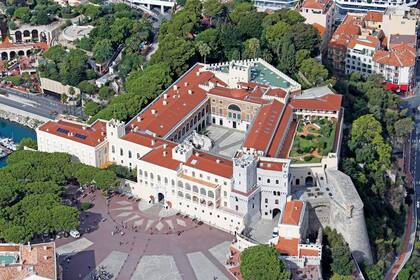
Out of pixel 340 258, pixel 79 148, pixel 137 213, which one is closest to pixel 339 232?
pixel 340 258

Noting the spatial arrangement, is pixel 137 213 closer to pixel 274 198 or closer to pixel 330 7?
pixel 274 198

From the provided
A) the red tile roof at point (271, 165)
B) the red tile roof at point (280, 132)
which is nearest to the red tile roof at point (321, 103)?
the red tile roof at point (280, 132)

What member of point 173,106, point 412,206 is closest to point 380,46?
point 412,206

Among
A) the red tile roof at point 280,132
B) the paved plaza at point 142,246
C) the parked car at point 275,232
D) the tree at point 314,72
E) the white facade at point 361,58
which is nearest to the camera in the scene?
the paved plaza at point 142,246

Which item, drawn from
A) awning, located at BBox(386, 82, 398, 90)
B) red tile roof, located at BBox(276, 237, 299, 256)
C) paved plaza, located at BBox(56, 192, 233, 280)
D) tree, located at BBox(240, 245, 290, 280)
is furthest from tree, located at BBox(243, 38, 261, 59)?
tree, located at BBox(240, 245, 290, 280)

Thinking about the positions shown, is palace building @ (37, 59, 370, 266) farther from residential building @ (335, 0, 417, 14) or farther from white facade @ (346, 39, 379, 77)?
residential building @ (335, 0, 417, 14)

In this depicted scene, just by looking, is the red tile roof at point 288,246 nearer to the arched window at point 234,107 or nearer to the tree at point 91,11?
the arched window at point 234,107
